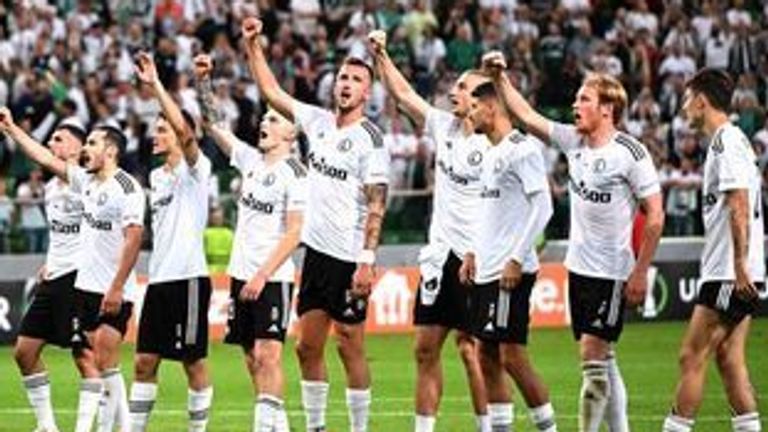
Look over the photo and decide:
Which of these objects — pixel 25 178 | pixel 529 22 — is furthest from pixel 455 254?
pixel 529 22

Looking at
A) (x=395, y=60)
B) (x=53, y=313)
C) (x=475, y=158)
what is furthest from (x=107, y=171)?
(x=395, y=60)

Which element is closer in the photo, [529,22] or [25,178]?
[25,178]

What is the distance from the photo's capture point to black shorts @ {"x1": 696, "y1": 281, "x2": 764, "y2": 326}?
56.6 ft

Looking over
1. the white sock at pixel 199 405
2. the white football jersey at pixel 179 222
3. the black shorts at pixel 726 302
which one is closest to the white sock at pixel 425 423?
the white sock at pixel 199 405

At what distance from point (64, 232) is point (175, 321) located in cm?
241

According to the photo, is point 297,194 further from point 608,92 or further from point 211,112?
point 608,92

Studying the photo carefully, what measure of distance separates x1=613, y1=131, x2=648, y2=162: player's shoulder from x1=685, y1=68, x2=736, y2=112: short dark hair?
629mm

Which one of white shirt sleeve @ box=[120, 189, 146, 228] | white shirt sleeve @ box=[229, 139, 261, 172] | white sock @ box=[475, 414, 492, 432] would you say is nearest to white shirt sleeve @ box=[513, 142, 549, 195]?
white sock @ box=[475, 414, 492, 432]

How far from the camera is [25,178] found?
33.4 m

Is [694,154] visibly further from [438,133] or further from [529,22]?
[438,133]

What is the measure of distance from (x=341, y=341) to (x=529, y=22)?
74.2 ft

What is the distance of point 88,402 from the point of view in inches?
765

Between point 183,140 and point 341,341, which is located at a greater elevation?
point 183,140

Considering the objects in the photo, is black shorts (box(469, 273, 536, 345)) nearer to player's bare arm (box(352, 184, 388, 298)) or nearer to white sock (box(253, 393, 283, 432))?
player's bare arm (box(352, 184, 388, 298))
